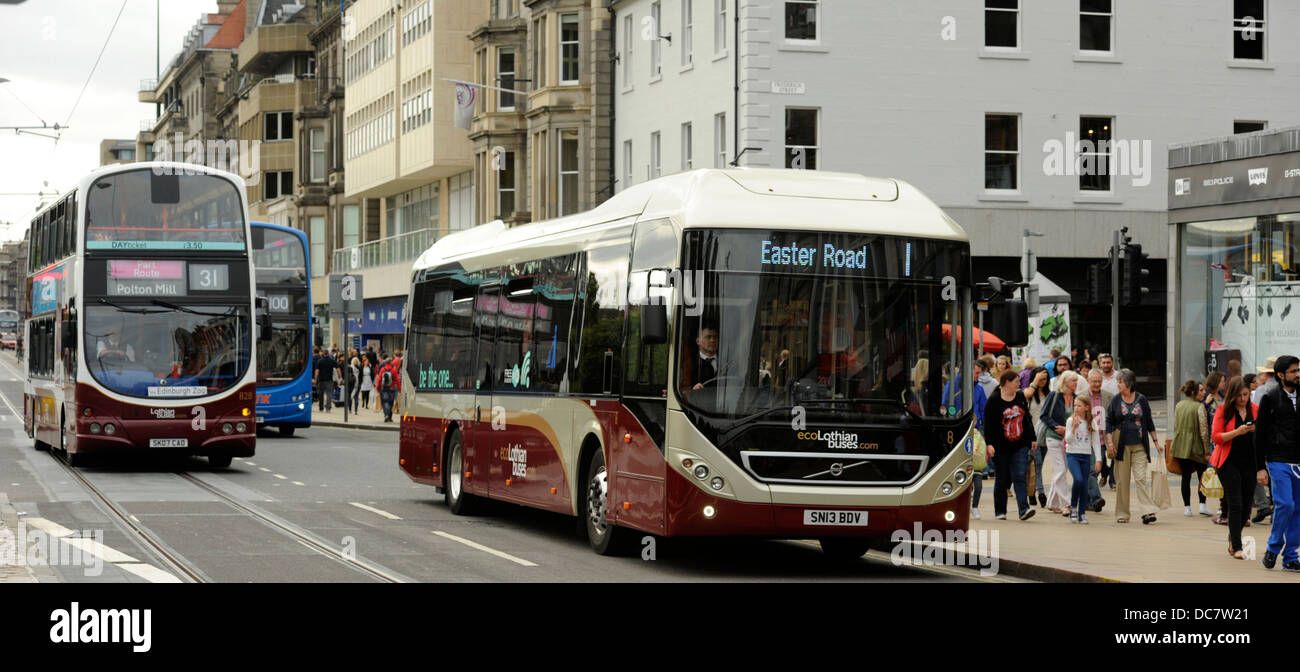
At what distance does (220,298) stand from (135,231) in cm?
148

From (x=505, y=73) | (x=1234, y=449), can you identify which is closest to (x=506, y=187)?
(x=505, y=73)

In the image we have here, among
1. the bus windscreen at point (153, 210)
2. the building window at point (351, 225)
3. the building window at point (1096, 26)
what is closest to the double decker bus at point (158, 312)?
the bus windscreen at point (153, 210)

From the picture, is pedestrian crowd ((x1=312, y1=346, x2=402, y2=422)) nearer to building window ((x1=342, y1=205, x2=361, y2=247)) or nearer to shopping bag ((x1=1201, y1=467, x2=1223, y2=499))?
building window ((x1=342, y1=205, x2=361, y2=247))

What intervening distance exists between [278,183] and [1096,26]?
5726cm

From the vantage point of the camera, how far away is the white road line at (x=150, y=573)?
44.2 feet

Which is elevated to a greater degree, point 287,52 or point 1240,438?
point 287,52

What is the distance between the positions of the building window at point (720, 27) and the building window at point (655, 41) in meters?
4.23

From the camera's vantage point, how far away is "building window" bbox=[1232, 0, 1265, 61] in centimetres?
4562

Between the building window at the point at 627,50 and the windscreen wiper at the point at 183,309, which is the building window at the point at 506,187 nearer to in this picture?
the building window at the point at 627,50

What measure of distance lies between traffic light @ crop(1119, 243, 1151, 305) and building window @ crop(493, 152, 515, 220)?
35.6m

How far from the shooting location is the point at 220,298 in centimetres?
2703

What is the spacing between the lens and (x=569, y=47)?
177ft
